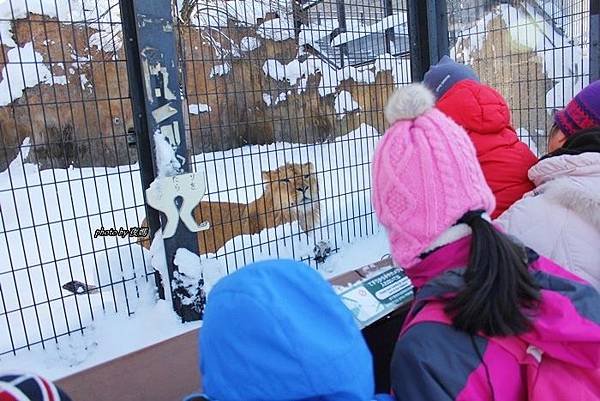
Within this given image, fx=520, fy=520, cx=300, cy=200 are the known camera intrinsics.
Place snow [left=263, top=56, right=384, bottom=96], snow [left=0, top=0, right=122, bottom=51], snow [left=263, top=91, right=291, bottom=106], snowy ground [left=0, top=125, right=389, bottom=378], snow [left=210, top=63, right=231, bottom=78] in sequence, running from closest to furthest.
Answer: snowy ground [left=0, top=125, right=389, bottom=378], snow [left=0, top=0, right=122, bottom=51], snow [left=210, top=63, right=231, bottom=78], snow [left=263, top=91, right=291, bottom=106], snow [left=263, top=56, right=384, bottom=96]

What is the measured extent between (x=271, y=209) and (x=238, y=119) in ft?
2.71

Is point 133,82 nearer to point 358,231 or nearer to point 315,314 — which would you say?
point 315,314

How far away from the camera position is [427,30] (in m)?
3.23

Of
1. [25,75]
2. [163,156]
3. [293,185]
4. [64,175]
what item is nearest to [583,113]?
[163,156]

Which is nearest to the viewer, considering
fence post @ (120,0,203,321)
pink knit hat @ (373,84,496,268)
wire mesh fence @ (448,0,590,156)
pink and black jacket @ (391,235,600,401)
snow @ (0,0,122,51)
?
pink and black jacket @ (391,235,600,401)

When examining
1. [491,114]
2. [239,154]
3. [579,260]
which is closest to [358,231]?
[239,154]

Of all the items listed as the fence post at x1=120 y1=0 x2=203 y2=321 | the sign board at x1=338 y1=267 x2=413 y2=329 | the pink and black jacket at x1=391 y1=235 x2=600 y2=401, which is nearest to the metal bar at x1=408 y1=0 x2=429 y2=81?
the fence post at x1=120 y1=0 x2=203 y2=321

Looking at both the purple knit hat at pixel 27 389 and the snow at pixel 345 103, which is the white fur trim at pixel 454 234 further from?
the snow at pixel 345 103

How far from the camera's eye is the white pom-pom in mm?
1180

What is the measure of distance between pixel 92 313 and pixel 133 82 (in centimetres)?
158

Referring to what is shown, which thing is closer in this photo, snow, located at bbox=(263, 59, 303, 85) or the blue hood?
the blue hood

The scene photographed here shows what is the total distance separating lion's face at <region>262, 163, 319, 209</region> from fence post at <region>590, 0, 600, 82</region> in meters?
2.33

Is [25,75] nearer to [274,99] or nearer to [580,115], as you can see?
[274,99]

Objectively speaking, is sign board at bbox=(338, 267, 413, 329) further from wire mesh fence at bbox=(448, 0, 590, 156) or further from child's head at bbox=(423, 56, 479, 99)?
wire mesh fence at bbox=(448, 0, 590, 156)
